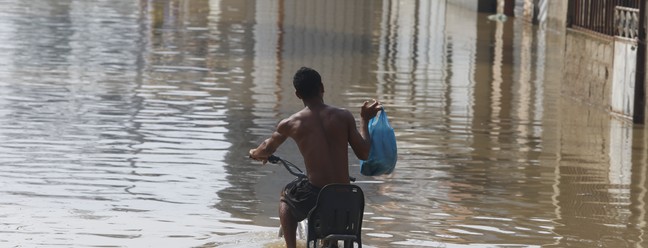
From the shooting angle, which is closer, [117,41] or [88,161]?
[88,161]

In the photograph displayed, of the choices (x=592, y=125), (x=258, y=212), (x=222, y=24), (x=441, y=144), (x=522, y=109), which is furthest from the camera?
(x=222, y=24)

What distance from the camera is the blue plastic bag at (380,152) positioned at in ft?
26.8

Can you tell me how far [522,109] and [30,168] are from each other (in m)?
7.78

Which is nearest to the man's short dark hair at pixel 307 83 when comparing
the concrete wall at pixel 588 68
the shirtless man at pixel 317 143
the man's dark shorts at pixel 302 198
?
the shirtless man at pixel 317 143

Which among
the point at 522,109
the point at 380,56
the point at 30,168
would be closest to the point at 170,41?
the point at 380,56

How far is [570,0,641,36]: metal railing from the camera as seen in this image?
18.8 meters

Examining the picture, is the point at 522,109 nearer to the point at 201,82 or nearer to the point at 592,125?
the point at 592,125

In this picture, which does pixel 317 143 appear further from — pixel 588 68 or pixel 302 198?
pixel 588 68

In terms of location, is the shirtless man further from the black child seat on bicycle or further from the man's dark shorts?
the black child seat on bicycle

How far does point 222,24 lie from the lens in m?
32.8

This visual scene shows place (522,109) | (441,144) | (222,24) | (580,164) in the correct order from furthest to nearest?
(222,24), (522,109), (441,144), (580,164)

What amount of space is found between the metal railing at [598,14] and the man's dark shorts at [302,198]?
10774 mm

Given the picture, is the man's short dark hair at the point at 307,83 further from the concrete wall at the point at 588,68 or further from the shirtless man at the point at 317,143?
the concrete wall at the point at 588,68

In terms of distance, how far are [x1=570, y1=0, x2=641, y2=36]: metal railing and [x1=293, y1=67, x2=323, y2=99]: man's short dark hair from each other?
1075 cm
